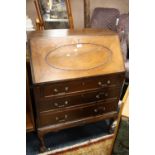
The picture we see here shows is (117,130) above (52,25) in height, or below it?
below

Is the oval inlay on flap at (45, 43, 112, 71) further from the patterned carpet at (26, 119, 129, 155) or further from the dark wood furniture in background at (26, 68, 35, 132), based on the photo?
the patterned carpet at (26, 119, 129, 155)

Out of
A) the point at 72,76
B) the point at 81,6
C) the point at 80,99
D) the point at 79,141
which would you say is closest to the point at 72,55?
the point at 72,76

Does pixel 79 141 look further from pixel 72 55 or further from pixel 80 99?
pixel 72 55

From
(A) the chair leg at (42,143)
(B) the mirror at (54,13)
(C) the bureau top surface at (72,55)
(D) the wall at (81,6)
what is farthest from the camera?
(D) the wall at (81,6)

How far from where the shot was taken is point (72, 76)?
1.62 metres

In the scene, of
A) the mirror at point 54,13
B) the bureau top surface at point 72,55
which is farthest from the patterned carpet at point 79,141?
the mirror at point 54,13

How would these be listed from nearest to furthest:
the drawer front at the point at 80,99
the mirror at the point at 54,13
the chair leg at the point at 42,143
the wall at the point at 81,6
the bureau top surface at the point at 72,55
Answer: the bureau top surface at the point at 72,55 → the drawer front at the point at 80,99 → the chair leg at the point at 42,143 → the mirror at the point at 54,13 → the wall at the point at 81,6

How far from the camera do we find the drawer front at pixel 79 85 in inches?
62.6

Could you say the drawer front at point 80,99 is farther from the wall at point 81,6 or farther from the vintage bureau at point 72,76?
the wall at point 81,6
